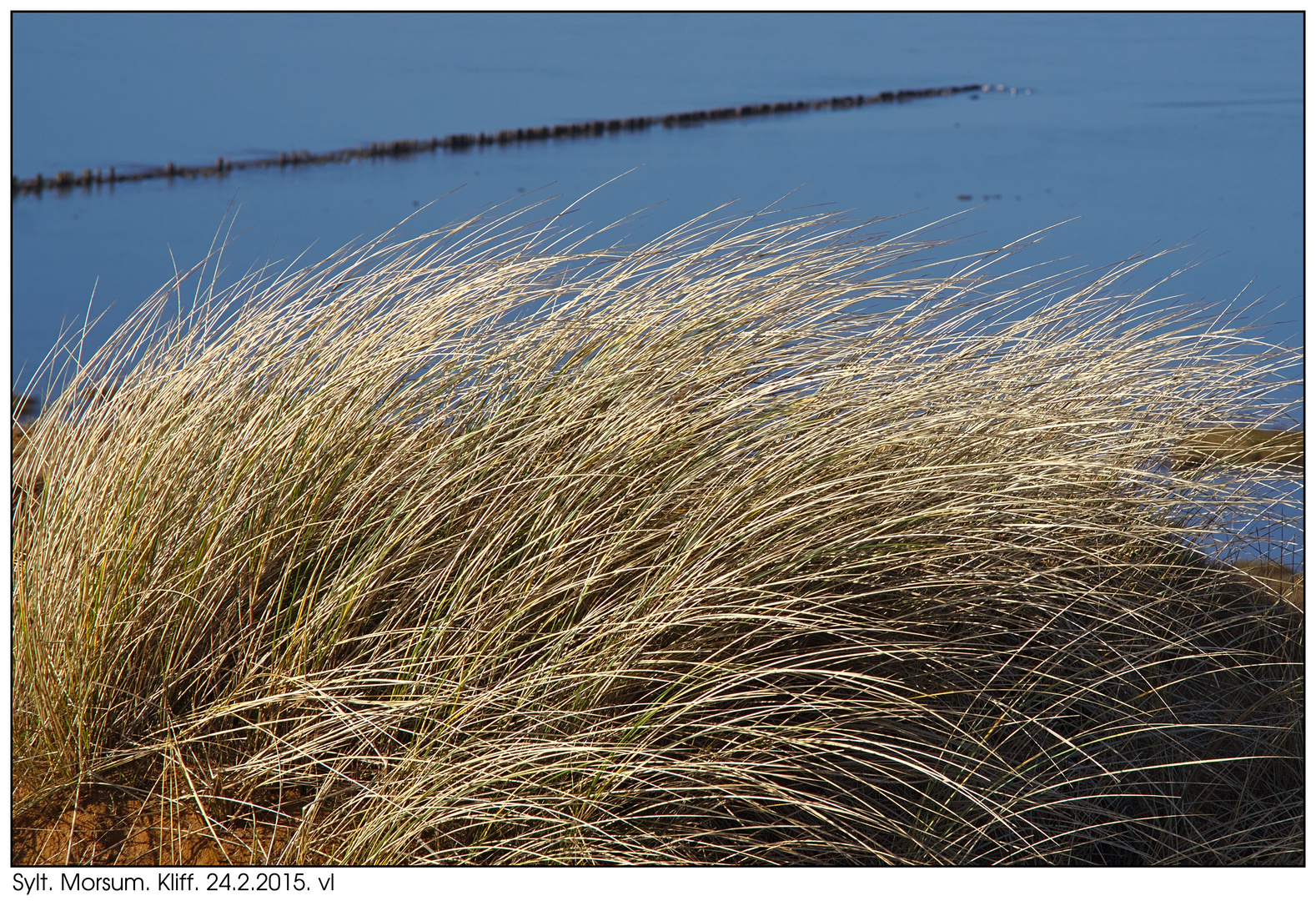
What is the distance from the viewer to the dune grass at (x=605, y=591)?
180cm

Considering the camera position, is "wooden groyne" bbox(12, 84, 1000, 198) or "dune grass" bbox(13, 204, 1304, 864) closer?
"dune grass" bbox(13, 204, 1304, 864)

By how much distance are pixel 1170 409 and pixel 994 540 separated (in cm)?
116

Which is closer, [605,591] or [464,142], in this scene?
[605,591]

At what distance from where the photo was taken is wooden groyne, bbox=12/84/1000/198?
421 inches

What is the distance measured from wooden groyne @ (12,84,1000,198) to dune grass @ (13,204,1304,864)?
8296 millimetres

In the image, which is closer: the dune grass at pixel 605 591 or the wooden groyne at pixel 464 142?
the dune grass at pixel 605 591

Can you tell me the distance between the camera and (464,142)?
42.6 ft

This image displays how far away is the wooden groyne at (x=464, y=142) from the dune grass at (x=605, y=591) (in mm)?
8296

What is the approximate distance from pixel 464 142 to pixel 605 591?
39.6 feet

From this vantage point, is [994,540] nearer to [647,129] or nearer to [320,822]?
[320,822]

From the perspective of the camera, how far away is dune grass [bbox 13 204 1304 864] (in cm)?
180

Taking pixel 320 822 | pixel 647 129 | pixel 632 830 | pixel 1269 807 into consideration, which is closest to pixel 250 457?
pixel 320 822

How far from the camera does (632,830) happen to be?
1799 millimetres

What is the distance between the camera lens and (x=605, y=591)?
1.99 meters
